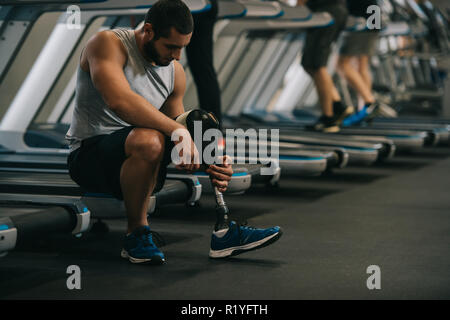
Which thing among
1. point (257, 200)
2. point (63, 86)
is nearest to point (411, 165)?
point (257, 200)

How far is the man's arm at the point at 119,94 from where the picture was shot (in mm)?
2373

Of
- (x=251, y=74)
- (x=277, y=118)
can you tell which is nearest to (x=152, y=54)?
(x=277, y=118)

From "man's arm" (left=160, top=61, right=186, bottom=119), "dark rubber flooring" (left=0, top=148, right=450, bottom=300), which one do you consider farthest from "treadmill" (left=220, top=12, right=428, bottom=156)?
"man's arm" (left=160, top=61, right=186, bottom=119)

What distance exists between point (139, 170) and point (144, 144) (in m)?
0.09

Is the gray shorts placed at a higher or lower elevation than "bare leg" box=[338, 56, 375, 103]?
higher

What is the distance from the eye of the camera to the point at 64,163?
362cm

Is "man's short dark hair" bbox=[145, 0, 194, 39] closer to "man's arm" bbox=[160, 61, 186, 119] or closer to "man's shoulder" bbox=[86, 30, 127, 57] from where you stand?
"man's shoulder" bbox=[86, 30, 127, 57]

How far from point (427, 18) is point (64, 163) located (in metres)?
7.03

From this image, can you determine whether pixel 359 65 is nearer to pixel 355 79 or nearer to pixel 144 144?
pixel 355 79

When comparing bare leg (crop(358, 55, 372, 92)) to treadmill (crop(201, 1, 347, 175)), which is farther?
bare leg (crop(358, 55, 372, 92))

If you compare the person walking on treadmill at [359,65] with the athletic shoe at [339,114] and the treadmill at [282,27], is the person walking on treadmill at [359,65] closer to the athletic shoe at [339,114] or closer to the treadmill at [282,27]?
the athletic shoe at [339,114]

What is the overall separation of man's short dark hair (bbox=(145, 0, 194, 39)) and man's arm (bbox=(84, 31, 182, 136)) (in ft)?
0.56

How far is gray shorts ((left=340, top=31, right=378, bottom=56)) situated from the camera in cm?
703

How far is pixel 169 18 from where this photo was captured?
93.2 inches
